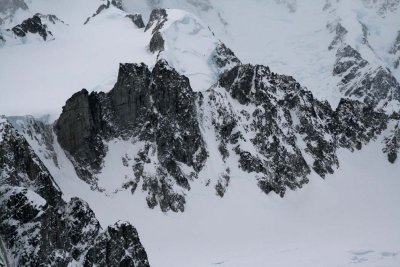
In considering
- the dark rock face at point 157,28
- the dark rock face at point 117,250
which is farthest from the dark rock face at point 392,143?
the dark rock face at point 117,250

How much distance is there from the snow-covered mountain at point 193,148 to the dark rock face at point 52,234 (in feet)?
63.2

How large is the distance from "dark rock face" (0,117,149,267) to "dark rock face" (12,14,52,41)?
63775mm

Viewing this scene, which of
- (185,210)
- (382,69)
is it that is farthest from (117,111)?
(382,69)

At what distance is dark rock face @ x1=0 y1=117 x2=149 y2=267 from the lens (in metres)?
54.5

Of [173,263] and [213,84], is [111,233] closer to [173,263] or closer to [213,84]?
[173,263]

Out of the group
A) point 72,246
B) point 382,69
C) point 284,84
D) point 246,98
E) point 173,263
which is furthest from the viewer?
point 382,69

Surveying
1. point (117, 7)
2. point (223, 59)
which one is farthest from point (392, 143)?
point (117, 7)

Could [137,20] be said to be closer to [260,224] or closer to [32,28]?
[32,28]

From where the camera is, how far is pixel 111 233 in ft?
217

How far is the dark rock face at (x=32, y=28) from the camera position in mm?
142500

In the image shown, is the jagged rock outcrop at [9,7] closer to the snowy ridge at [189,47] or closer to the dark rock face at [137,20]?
the dark rock face at [137,20]

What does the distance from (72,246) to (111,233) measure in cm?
449

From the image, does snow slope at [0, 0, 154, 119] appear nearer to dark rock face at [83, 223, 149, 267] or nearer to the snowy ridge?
the snowy ridge

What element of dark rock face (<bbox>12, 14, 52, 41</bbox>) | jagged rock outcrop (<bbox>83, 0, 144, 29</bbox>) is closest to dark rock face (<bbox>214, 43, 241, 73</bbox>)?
jagged rock outcrop (<bbox>83, 0, 144, 29</bbox>)
